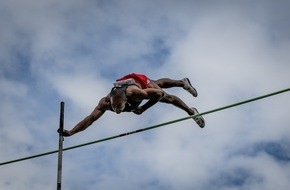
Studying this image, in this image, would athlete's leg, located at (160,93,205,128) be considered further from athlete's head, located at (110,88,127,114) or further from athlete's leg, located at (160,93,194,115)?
athlete's head, located at (110,88,127,114)

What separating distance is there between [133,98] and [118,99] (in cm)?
29

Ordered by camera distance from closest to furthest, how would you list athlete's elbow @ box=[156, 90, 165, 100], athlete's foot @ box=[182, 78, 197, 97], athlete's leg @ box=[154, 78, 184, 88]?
athlete's elbow @ box=[156, 90, 165, 100] → athlete's leg @ box=[154, 78, 184, 88] → athlete's foot @ box=[182, 78, 197, 97]

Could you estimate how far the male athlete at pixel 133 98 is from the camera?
494 inches

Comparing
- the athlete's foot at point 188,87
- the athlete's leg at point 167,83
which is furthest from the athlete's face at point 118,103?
the athlete's foot at point 188,87

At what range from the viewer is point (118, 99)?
12602mm

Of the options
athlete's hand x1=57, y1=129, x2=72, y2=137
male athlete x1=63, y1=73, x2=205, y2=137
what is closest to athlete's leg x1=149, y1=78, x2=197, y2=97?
male athlete x1=63, y1=73, x2=205, y2=137

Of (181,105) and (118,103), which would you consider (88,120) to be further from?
(181,105)

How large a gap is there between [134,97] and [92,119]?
3.68ft

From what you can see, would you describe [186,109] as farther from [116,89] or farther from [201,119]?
[116,89]

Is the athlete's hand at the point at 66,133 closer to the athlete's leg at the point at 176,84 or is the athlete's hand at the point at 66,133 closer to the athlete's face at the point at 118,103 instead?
the athlete's face at the point at 118,103

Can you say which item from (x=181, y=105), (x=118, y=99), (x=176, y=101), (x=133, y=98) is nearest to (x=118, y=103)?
(x=118, y=99)

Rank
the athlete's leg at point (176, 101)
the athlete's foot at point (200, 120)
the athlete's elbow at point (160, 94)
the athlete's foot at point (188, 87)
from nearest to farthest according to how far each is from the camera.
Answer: the athlete's elbow at point (160, 94) < the athlete's leg at point (176, 101) < the athlete's foot at point (200, 120) < the athlete's foot at point (188, 87)

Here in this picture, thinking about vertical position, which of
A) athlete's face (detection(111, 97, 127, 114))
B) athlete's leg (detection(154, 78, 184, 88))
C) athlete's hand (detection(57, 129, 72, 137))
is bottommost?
athlete's hand (detection(57, 129, 72, 137))

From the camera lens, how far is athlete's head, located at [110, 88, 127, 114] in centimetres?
1257
